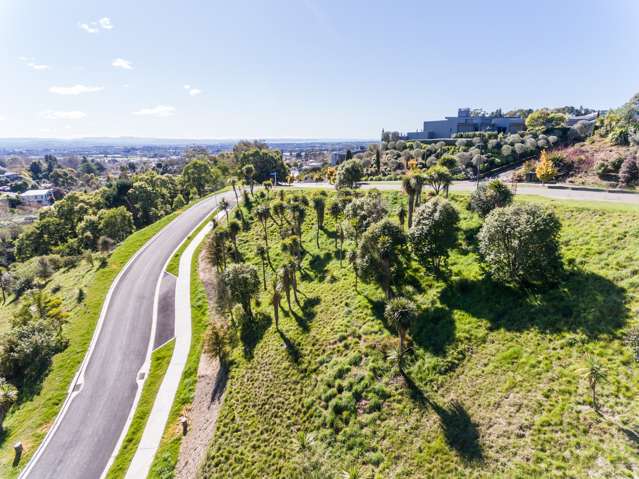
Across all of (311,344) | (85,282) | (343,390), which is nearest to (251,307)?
(311,344)

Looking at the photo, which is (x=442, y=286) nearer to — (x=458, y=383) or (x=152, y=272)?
(x=458, y=383)

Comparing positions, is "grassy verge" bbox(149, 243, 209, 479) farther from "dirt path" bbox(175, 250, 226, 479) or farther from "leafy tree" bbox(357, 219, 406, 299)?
"leafy tree" bbox(357, 219, 406, 299)

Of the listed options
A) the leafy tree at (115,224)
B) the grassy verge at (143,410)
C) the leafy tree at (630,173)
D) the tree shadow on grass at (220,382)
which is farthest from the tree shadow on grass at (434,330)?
the leafy tree at (115,224)

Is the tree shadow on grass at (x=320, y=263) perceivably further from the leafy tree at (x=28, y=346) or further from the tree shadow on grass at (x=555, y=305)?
the leafy tree at (x=28, y=346)

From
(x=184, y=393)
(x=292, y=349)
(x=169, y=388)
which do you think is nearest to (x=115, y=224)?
(x=169, y=388)

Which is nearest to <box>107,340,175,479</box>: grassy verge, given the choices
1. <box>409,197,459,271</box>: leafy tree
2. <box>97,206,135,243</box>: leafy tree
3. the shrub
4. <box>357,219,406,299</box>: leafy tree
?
<box>357,219,406,299</box>: leafy tree

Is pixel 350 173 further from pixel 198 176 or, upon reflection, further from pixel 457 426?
pixel 198 176
